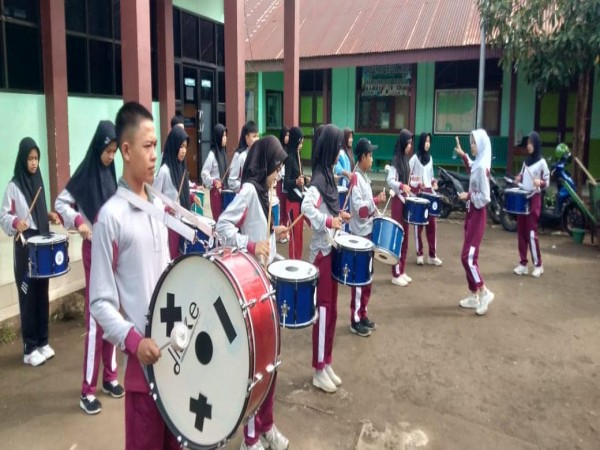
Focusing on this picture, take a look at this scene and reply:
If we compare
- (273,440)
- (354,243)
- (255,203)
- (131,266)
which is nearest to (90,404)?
(273,440)

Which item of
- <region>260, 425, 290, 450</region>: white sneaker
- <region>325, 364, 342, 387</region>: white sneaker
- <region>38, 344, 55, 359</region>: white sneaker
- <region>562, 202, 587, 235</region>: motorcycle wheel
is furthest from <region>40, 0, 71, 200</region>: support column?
<region>562, 202, 587, 235</region>: motorcycle wheel

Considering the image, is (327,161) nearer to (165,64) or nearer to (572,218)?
(165,64)

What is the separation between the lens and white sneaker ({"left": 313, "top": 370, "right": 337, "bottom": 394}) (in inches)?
156

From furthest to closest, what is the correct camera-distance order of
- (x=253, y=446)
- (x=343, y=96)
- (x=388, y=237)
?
(x=343, y=96) → (x=388, y=237) → (x=253, y=446)

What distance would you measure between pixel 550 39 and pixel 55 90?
797 centimetres

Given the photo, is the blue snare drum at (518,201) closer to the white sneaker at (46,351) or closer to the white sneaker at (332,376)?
the white sneaker at (332,376)

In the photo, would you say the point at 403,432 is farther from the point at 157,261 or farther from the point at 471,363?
the point at 157,261

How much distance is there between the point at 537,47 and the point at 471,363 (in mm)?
7320

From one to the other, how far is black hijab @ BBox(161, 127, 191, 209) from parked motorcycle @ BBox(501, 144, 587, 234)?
5.62 m

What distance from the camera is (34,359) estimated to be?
431cm

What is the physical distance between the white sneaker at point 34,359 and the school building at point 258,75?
155cm

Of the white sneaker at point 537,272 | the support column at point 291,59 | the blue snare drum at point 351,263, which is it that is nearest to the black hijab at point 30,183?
the blue snare drum at point 351,263

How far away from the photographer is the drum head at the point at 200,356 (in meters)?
1.97

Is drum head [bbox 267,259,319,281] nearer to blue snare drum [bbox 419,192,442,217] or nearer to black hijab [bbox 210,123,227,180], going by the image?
blue snare drum [bbox 419,192,442,217]
